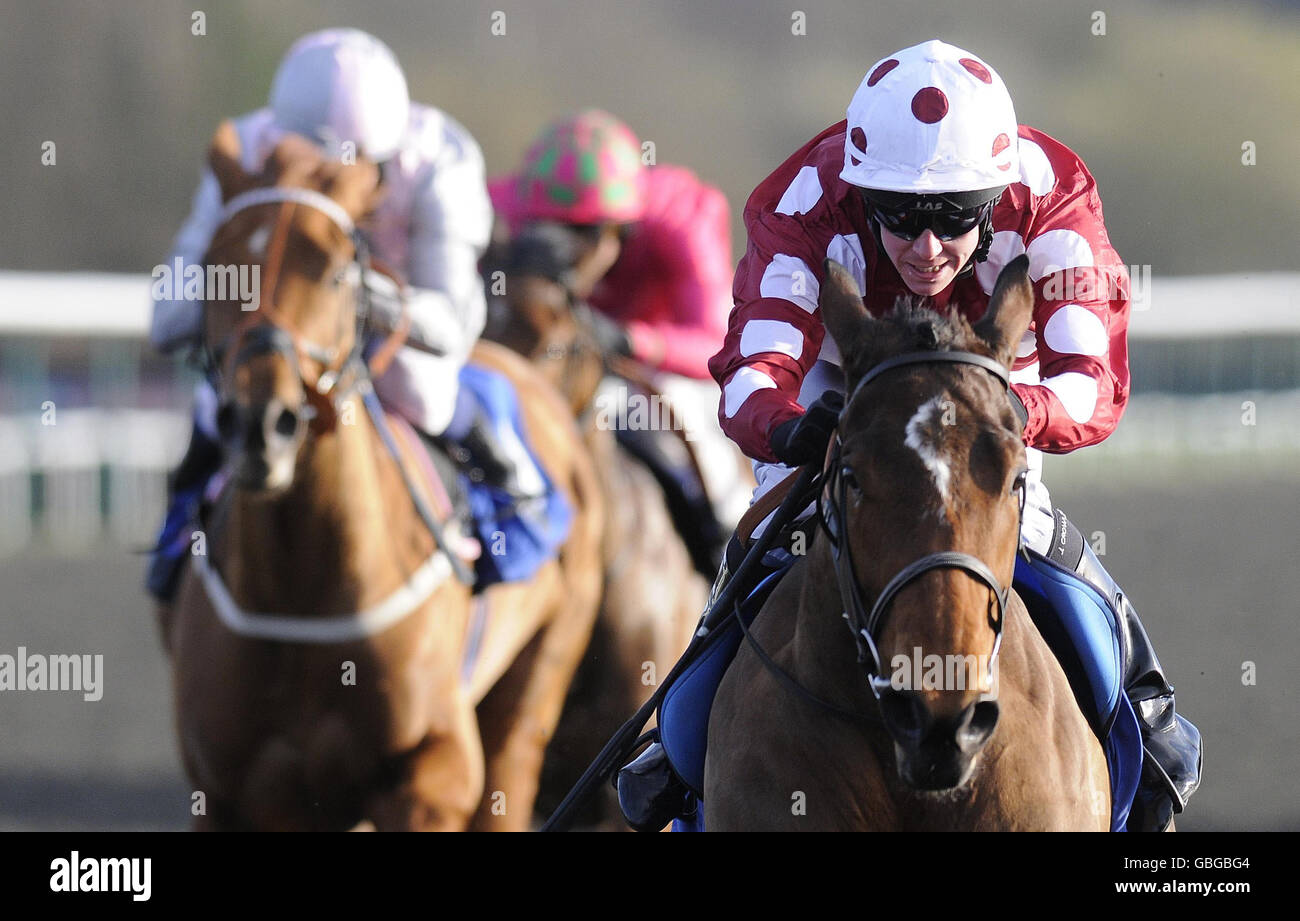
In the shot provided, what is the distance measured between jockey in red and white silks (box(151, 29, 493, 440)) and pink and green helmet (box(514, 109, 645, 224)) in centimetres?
145

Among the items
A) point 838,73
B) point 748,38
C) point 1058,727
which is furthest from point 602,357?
point 748,38

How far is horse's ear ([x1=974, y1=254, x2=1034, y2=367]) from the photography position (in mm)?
2266

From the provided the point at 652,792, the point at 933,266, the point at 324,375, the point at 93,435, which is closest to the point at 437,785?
the point at 324,375

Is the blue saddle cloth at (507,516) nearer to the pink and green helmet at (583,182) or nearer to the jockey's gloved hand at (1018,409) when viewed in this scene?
the pink and green helmet at (583,182)

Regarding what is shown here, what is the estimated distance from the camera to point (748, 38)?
851 inches

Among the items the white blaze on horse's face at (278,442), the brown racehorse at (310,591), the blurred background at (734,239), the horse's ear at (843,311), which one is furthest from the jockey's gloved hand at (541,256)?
the horse's ear at (843,311)

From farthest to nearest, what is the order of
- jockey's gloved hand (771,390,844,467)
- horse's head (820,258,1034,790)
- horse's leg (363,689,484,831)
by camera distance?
1. horse's leg (363,689,484,831)
2. jockey's gloved hand (771,390,844,467)
3. horse's head (820,258,1034,790)

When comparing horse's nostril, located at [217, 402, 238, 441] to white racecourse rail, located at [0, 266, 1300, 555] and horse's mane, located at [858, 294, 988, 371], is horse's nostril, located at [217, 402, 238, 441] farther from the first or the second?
white racecourse rail, located at [0, 266, 1300, 555]

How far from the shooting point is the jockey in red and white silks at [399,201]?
4273mm

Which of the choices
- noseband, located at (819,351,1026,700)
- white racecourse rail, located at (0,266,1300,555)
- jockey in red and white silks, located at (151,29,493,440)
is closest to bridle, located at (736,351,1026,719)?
noseband, located at (819,351,1026,700)

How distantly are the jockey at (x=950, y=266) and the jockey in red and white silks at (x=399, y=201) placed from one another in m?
1.62

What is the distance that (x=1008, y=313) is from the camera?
90.0 inches
